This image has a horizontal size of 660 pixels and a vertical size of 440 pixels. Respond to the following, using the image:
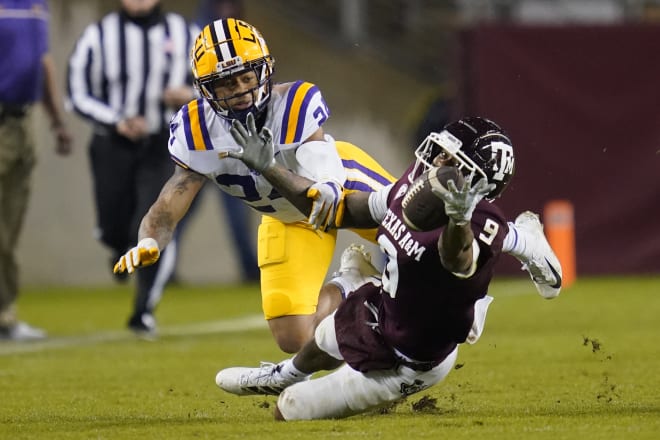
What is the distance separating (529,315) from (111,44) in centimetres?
289

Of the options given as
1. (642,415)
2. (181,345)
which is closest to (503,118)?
(181,345)

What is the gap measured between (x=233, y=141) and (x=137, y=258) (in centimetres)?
73

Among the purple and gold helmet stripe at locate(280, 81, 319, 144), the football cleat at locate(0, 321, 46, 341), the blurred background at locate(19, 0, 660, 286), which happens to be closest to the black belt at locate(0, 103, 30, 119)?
the football cleat at locate(0, 321, 46, 341)

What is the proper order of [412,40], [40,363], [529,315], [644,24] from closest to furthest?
[40,363]
[529,315]
[644,24]
[412,40]

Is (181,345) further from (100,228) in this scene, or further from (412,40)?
(412,40)

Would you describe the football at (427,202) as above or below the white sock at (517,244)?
above

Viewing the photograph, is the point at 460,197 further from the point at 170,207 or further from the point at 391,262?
the point at 170,207

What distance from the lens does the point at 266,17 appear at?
39.9 feet

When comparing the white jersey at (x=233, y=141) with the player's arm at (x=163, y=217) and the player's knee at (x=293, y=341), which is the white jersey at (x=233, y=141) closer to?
the player's arm at (x=163, y=217)

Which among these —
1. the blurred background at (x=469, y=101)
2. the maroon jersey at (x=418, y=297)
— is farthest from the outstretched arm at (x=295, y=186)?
the blurred background at (x=469, y=101)

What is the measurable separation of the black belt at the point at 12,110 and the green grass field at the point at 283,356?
3.98ft

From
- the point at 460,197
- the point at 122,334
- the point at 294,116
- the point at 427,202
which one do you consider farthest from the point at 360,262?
the point at 122,334

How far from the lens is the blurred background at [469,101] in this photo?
1148cm

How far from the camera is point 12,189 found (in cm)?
816
